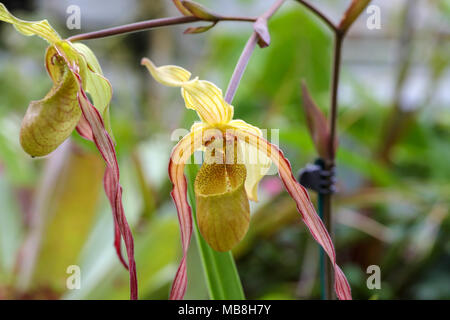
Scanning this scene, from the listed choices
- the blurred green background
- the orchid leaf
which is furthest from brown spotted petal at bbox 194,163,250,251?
the blurred green background

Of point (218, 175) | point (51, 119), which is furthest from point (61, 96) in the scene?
point (218, 175)

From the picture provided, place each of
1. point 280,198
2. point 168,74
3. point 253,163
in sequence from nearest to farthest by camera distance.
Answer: point 168,74, point 253,163, point 280,198

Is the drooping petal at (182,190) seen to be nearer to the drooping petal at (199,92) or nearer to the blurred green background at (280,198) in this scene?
the drooping petal at (199,92)

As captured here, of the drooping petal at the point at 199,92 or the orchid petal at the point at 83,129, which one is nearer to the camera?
the drooping petal at the point at 199,92

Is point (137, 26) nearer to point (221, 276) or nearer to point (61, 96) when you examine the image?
point (61, 96)

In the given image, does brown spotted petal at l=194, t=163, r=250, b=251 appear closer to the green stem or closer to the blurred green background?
the green stem

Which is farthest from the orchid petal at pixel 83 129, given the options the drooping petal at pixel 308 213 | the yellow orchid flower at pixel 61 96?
the drooping petal at pixel 308 213

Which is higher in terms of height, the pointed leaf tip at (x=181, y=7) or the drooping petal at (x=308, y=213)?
the pointed leaf tip at (x=181, y=7)
